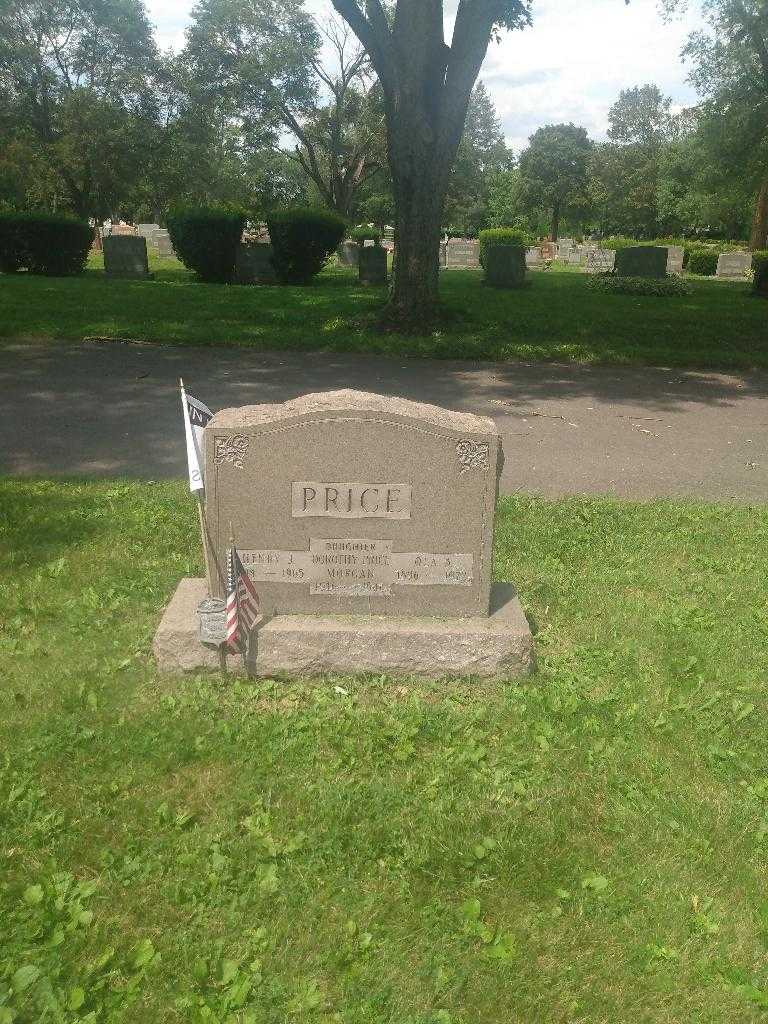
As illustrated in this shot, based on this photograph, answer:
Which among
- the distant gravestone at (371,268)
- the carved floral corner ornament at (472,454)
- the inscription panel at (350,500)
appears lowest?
the inscription panel at (350,500)

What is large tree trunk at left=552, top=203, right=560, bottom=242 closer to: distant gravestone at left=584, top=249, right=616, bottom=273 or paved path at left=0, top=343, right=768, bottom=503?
distant gravestone at left=584, top=249, right=616, bottom=273

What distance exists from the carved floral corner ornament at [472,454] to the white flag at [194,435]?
1185mm

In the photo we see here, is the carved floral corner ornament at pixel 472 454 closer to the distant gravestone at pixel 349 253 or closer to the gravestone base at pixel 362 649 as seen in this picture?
the gravestone base at pixel 362 649

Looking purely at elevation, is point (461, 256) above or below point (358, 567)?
above

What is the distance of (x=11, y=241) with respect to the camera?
21.0 metres

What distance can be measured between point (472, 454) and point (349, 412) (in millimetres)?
588

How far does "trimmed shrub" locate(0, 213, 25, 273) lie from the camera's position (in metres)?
20.9

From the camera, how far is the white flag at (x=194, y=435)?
13.3ft

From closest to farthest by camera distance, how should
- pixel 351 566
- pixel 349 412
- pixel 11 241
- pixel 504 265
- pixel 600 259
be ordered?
pixel 349 412, pixel 351 566, pixel 11 241, pixel 504 265, pixel 600 259

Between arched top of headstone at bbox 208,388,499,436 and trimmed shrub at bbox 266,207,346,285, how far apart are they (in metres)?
18.8

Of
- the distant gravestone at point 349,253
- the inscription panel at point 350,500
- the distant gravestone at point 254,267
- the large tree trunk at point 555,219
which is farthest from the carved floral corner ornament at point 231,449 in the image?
the large tree trunk at point 555,219

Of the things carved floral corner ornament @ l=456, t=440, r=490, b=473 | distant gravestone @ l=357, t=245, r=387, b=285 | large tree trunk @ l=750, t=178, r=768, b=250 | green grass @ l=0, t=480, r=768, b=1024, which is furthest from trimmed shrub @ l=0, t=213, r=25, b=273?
large tree trunk @ l=750, t=178, r=768, b=250

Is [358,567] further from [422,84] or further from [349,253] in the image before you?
[349,253]

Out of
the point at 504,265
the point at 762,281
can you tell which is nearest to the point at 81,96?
the point at 504,265
